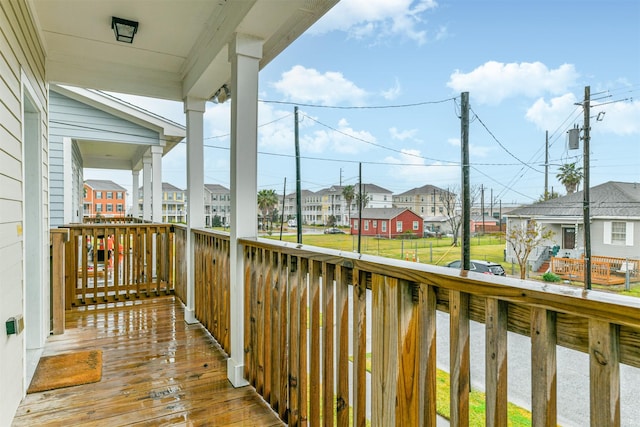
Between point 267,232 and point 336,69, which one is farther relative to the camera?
point 336,69

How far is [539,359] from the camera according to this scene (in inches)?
32.7

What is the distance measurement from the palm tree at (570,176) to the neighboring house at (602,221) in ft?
0.10

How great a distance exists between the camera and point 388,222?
1808 mm

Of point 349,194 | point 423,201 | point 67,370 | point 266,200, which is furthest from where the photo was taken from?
point 266,200

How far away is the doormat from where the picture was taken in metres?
2.46

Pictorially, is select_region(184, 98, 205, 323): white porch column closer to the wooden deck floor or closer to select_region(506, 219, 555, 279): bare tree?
the wooden deck floor

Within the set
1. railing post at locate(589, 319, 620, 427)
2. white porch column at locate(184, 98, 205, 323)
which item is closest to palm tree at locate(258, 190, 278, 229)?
white porch column at locate(184, 98, 205, 323)

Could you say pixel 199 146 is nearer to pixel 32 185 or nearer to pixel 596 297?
pixel 32 185

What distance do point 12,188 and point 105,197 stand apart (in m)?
36.3

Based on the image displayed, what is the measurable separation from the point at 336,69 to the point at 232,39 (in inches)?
71.8

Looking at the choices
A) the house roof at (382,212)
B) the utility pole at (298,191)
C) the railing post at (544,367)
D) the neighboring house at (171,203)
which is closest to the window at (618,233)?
the railing post at (544,367)

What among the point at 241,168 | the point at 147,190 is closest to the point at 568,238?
the point at 241,168

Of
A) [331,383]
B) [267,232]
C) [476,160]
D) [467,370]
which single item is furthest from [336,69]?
[467,370]

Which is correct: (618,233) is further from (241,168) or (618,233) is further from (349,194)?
(241,168)
